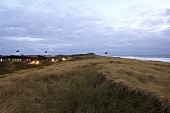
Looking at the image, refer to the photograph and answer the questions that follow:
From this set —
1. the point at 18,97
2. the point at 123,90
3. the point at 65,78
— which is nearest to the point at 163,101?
the point at 123,90

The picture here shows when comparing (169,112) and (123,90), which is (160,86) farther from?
(169,112)

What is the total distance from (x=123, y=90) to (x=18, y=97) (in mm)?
6714

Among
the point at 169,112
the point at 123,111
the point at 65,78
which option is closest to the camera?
the point at 169,112

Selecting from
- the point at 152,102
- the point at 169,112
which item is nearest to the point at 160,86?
the point at 152,102

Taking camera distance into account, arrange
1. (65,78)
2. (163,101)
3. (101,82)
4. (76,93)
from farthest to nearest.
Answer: (65,78) → (101,82) → (76,93) → (163,101)

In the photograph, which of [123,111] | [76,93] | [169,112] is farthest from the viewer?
[76,93]

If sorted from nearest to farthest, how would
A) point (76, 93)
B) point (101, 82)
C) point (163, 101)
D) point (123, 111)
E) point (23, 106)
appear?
point (163, 101) → point (123, 111) → point (23, 106) → point (76, 93) → point (101, 82)

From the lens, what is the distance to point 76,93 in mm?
16547

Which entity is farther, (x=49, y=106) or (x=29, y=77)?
(x=29, y=77)

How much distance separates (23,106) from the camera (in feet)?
48.9

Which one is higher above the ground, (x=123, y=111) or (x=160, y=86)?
(x=160, y=86)

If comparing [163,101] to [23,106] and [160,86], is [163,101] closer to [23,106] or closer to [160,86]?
[160,86]

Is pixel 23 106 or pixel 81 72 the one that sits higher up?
pixel 81 72

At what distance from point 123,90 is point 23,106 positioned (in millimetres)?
5723
